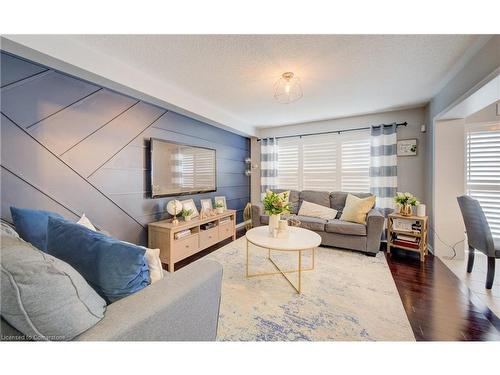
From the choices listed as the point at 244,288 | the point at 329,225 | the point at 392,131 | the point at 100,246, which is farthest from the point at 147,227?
the point at 392,131

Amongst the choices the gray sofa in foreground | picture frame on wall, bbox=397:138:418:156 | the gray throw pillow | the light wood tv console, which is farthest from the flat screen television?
picture frame on wall, bbox=397:138:418:156

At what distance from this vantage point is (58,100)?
5.88 feet

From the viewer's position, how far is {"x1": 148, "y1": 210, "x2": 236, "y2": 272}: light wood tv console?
240 cm

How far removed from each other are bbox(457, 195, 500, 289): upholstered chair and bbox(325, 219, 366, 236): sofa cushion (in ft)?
3.40

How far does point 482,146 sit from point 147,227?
4.85 metres

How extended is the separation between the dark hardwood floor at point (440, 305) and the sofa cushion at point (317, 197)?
134 centimetres

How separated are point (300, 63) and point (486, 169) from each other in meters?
3.18

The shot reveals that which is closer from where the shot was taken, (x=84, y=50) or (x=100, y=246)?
(x=100, y=246)

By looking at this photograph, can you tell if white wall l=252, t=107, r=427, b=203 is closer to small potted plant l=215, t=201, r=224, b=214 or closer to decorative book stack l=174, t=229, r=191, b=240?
small potted plant l=215, t=201, r=224, b=214

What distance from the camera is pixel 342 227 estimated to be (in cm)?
291

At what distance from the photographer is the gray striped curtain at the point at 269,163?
14.7 feet

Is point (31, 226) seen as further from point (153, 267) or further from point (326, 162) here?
point (326, 162)

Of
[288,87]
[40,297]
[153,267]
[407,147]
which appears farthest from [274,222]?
[407,147]
